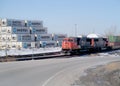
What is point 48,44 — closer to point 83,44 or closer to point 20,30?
point 20,30

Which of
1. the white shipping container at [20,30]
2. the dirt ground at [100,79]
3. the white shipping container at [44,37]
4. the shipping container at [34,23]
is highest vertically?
the shipping container at [34,23]

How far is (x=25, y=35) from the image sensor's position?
350ft

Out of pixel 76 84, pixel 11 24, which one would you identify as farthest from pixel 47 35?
pixel 76 84

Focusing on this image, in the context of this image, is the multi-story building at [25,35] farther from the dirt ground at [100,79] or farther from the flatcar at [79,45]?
the dirt ground at [100,79]

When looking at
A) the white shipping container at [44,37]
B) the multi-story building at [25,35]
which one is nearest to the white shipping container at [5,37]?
the multi-story building at [25,35]

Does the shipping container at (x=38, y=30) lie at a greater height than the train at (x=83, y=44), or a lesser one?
greater

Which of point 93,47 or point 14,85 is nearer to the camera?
point 14,85

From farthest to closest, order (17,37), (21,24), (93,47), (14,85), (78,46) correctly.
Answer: (21,24) → (17,37) → (93,47) → (78,46) → (14,85)

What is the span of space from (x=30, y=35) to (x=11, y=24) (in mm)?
7552

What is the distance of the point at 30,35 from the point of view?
108500mm

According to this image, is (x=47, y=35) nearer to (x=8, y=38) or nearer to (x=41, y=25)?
(x=41, y=25)

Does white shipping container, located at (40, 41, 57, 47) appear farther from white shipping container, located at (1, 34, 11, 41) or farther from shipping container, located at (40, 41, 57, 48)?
white shipping container, located at (1, 34, 11, 41)

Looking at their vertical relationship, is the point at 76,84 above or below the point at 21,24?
below

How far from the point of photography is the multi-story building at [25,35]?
10331 centimetres
